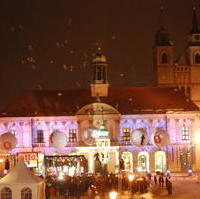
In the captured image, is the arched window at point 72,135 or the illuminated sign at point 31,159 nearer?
the illuminated sign at point 31,159

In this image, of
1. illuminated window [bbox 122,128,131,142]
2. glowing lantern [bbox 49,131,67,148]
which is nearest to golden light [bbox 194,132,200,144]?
illuminated window [bbox 122,128,131,142]

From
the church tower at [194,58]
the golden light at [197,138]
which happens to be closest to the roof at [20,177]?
the golden light at [197,138]

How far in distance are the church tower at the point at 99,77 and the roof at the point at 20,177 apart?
34.1m

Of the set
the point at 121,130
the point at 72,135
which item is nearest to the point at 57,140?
the point at 72,135

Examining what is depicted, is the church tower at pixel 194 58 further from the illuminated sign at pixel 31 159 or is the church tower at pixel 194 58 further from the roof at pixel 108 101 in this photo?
the illuminated sign at pixel 31 159

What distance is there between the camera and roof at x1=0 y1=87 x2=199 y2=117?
65.0 meters

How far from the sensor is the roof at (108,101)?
6500cm

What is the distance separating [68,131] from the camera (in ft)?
212

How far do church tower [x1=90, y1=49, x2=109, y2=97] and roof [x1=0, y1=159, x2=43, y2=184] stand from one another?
112 ft

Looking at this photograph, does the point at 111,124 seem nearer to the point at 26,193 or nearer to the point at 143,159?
the point at 143,159

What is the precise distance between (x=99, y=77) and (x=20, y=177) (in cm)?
3560

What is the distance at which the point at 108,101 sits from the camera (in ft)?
218

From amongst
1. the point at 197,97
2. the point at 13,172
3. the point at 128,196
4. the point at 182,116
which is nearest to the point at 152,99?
the point at 182,116

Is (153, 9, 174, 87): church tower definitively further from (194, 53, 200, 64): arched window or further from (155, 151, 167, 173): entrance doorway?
(155, 151, 167, 173): entrance doorway
